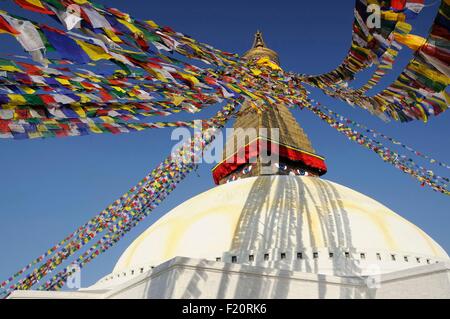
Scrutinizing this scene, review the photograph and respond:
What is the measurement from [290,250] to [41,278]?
6.42 m

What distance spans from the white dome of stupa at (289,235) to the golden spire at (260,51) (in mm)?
10235

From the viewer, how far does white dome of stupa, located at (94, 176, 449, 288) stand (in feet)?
33.5

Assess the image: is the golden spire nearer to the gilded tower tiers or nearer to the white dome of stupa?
the gilded tower tiers

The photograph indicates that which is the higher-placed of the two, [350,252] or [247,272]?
[350,252]

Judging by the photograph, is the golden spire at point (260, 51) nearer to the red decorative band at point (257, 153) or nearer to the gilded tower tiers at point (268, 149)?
the gilded tower tiers at point (268, 149)

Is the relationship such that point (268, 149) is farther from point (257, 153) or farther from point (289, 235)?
point (289, 235)

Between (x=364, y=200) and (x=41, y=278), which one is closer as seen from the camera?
(x=41, y=278)

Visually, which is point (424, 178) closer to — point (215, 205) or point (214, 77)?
point (215, 205)

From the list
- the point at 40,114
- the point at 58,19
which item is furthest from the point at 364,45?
the point at 40,114

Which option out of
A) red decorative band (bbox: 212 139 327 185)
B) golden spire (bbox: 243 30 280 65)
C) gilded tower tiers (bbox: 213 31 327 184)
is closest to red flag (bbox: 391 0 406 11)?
gilded tower tiers (bbox: 213 31 327 184)

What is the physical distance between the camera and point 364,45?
5906 millimetres

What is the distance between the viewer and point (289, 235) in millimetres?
10648

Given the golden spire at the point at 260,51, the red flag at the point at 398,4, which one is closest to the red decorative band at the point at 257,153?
the golden spire at the point at 260,51

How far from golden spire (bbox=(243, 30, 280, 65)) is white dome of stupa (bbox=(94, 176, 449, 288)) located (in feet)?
33.6
